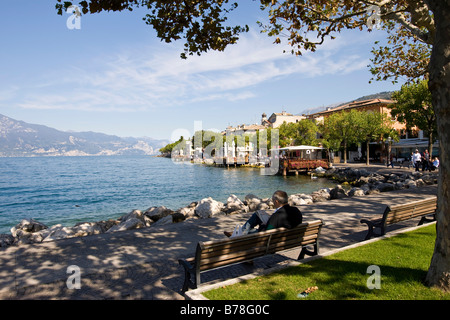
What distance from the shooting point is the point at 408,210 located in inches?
297

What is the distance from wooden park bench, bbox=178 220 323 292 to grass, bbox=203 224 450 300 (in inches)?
15.2

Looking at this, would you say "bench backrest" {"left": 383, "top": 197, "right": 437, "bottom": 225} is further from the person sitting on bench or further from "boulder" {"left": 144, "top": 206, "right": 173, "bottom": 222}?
"boulder" {"left": 144, "top": 206, "right": 173, "bottom": 222}

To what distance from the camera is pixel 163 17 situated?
7770 mm

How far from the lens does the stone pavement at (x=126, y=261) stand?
4926mm

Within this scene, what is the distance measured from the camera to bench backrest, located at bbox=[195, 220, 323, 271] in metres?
4.44

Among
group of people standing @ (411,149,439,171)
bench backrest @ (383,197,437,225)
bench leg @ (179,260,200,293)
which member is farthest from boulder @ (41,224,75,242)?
group of people standing @ (411,149,439,171)

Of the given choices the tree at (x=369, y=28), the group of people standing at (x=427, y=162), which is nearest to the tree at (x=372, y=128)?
the group of people standing at (x=427, y=162)

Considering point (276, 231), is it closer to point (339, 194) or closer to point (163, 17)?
point (163, 17)

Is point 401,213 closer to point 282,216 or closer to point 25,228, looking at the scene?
point 282,216

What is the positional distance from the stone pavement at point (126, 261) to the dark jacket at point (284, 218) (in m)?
0.97

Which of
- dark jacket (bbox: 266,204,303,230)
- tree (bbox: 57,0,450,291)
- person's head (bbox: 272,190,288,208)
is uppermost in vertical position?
tree (bbox: 57,0,450,291)

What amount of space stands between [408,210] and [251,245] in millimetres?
4892

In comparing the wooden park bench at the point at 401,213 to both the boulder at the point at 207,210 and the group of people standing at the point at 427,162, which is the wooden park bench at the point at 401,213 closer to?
the boulder at the point at 207,210
